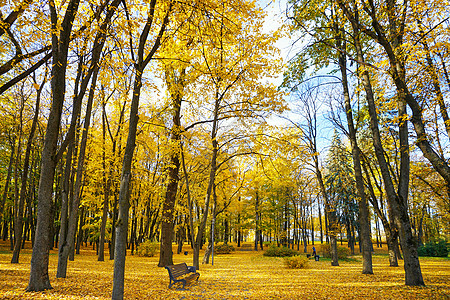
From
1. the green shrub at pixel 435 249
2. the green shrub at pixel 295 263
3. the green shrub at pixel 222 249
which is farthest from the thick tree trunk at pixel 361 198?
the green shrub at pixel 222 249

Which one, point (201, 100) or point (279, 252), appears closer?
point (201, 100)

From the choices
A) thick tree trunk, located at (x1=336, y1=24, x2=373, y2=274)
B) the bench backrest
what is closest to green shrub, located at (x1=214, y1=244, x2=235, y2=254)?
thick tree trunk, located at (x1=336, y1=24, x2=373, y2=274)

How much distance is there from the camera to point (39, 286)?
561 cm

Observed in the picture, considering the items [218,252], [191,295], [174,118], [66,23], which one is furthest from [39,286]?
[218,252]

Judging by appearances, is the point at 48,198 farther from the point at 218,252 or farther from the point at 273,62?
the point at 218,252

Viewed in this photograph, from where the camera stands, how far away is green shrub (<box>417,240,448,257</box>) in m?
21.6

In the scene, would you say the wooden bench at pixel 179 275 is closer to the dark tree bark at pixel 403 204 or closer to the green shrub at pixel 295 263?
the dark tree bark at pixel 403 204

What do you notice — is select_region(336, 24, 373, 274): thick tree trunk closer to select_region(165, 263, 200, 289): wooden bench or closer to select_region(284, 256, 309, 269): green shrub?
select_region(284, 256, 309, 269): green shrub

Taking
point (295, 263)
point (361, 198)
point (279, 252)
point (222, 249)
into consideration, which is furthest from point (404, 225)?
point (222, 249)

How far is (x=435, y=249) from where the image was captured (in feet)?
72.1

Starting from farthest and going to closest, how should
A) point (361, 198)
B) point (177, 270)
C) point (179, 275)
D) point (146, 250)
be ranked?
1. point (146, 250)
2. point (361, 198)
3. point (177, 270)
4. point (179, 275)

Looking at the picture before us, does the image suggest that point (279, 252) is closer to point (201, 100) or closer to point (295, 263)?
point (295, 263)

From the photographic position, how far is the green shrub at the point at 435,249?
21.6 meters

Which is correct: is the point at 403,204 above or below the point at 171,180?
below
